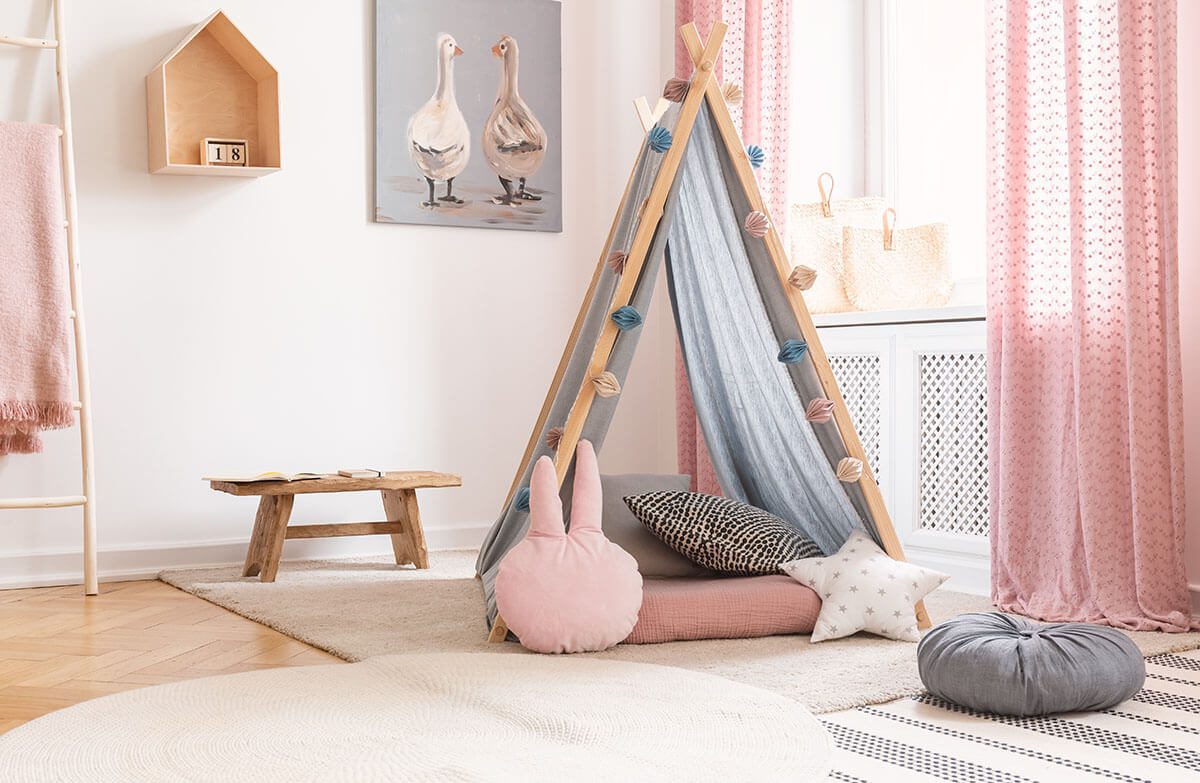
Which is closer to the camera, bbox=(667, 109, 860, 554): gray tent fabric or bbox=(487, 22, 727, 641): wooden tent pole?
bbox=(487, 22, 727, 641): wooden tent pole

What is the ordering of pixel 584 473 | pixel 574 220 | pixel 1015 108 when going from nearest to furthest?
1. pixel 584 473
2. pixel 1015 108
3. pixel 574 220

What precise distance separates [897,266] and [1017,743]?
82.9 inches

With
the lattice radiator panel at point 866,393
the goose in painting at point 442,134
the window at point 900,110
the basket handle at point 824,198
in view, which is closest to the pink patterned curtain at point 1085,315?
the lattice radiator panel at point 866,393

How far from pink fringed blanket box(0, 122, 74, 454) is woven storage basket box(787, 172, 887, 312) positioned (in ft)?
7.21

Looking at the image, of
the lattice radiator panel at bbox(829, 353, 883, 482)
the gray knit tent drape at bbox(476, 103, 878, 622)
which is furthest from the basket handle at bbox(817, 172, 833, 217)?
the gray knit tent drape at bbox(476, 103, 878, 622)

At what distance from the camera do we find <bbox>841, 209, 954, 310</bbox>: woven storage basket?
3.74m

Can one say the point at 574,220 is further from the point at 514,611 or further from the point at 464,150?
the point at 514,611

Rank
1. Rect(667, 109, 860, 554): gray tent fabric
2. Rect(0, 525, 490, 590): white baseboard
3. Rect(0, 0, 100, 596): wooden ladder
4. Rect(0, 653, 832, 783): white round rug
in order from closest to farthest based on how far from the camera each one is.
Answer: Rect(0, 653, 832, 783): white round rug → Rect(667, 109, 860, 554): gray tent fabric → Rect(0, 0, 100, 596): wooden ladder → Rect(0, 525, 490, 590): white baseboard

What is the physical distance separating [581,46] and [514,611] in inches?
104

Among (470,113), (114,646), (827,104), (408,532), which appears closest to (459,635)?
(114,646)

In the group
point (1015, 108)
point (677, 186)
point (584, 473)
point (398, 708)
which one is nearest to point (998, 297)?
point (1015, 108)

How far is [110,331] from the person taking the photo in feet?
12.3

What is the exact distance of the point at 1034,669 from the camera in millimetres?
2049

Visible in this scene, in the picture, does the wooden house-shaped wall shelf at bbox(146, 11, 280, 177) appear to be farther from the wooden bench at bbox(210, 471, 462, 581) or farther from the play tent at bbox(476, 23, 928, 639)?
the play tent at bbox(476, 23, 928, 639)
